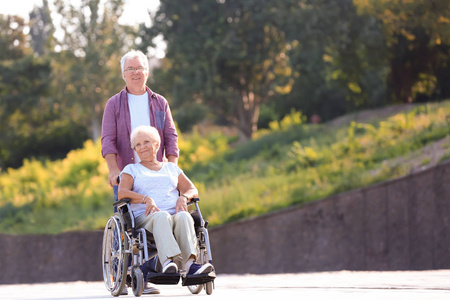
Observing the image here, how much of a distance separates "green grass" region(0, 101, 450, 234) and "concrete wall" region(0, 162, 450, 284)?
1.11m

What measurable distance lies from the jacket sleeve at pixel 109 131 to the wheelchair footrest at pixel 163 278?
1341 mm

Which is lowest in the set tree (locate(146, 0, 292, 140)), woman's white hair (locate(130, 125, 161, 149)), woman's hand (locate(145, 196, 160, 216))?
woman's hand (locate(145, 196, 160, 216))

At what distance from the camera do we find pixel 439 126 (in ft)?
59.9

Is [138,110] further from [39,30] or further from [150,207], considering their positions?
[39,30]

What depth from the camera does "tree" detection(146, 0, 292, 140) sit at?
115 feet

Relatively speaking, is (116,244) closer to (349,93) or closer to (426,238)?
(426,238)

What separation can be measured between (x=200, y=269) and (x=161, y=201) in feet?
2.43

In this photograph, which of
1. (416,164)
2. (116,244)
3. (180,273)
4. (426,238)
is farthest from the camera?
(416,164)

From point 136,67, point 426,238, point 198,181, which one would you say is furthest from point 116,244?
point 198,181

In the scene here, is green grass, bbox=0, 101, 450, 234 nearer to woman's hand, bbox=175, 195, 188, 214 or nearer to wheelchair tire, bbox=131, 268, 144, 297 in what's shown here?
woman's hand, bbox=175, 195, 188, 214

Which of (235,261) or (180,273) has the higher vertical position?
(235,261)

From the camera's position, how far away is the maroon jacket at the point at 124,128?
7.68 m

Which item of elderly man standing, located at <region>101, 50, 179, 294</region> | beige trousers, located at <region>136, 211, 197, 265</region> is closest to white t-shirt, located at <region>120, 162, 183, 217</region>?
beige trousers, located at <region>136, 211, 197, 265</region>

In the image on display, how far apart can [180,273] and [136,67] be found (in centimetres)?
185
